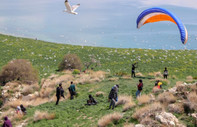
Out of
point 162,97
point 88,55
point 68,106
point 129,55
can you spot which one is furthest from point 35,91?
point 129,55

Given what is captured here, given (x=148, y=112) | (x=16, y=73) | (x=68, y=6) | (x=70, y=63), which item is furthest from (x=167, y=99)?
(x=70, y=63)

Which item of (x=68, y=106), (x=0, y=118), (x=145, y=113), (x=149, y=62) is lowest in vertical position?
(x=0, y=118)

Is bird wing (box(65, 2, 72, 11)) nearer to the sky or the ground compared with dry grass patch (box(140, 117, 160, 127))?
nearer to the sky

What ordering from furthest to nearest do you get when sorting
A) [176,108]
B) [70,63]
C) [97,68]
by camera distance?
[97,68] → [70,63] → [176,108]

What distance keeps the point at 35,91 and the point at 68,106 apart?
404 inches

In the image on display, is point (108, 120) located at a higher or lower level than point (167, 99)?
lower

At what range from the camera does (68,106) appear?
17.2 metres

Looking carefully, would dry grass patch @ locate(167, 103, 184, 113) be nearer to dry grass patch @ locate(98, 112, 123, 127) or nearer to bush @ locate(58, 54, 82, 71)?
dry grass patch @ locate(98, 112, 123, 127)

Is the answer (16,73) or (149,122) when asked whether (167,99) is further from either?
(16,73)

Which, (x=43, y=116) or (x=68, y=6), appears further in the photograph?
(x=43, y=116)

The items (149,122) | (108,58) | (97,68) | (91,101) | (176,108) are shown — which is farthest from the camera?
(108,58)

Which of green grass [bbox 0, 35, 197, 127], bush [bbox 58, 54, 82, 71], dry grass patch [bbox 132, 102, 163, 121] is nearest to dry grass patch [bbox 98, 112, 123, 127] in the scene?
green grass [bbox 0, 35, 197, 127]

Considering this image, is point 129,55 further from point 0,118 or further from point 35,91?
point 0,118

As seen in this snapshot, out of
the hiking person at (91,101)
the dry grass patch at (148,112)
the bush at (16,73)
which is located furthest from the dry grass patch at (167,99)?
the bush at (16,73)
